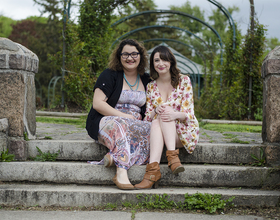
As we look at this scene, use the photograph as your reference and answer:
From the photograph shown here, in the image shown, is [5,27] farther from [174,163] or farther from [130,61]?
[174,163]

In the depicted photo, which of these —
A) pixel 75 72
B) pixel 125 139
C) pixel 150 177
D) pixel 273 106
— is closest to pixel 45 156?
pixel 125 139

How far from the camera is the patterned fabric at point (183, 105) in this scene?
106 inches

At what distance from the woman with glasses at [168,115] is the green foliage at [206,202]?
261mm

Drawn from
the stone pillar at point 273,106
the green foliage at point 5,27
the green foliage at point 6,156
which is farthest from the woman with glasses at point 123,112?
the green foliage at point 5,27

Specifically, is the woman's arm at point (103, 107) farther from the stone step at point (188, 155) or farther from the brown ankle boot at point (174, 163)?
the brown ankle boot at point (174, 163)

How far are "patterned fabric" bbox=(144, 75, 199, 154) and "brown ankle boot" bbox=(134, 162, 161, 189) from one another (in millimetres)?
433

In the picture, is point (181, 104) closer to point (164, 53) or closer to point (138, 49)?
point (164, 53)

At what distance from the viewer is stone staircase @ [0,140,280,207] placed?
7.59ft

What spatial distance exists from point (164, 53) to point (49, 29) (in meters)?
21.2

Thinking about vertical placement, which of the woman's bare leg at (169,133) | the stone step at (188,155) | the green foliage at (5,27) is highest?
the green foliage at (5,27)

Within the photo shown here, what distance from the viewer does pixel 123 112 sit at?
2.95 m

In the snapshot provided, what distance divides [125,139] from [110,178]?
1.27 ft

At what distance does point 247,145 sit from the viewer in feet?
9.16

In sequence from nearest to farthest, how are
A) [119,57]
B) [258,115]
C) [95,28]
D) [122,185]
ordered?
[122,185] → [119,57] → [258,115] → [95,28]
